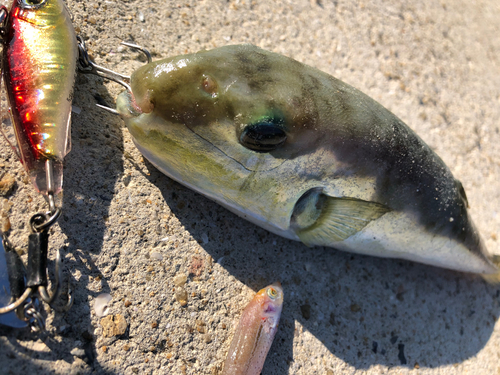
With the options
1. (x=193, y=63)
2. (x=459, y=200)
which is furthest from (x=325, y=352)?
(x=193, y=63)

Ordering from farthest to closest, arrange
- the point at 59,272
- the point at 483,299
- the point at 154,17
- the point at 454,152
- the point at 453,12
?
1. the point at 453,12
2. the point at 454,152
3. the point at 483,299
4. the point at 154,17
5. the point at 59,272

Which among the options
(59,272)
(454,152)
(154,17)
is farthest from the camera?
(454,152)

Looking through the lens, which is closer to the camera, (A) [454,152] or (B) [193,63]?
(B) [193,63]

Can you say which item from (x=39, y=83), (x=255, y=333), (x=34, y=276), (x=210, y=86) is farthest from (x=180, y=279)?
(x=39, y=83)

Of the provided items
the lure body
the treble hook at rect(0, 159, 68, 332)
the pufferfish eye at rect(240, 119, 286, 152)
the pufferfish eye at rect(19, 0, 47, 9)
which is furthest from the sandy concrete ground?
the pufferfish eye at rect(240, 119, 286, 152)

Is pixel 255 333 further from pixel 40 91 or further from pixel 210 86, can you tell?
pixel 40 91

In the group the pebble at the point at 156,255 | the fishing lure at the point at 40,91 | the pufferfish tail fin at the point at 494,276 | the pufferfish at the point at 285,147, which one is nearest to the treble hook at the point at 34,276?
the fishing lure at the point at 40,91

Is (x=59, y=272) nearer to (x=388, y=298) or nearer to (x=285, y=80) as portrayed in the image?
(x=285, y=80)

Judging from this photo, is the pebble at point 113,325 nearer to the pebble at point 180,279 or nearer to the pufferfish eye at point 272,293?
the pebble at point 180,279
